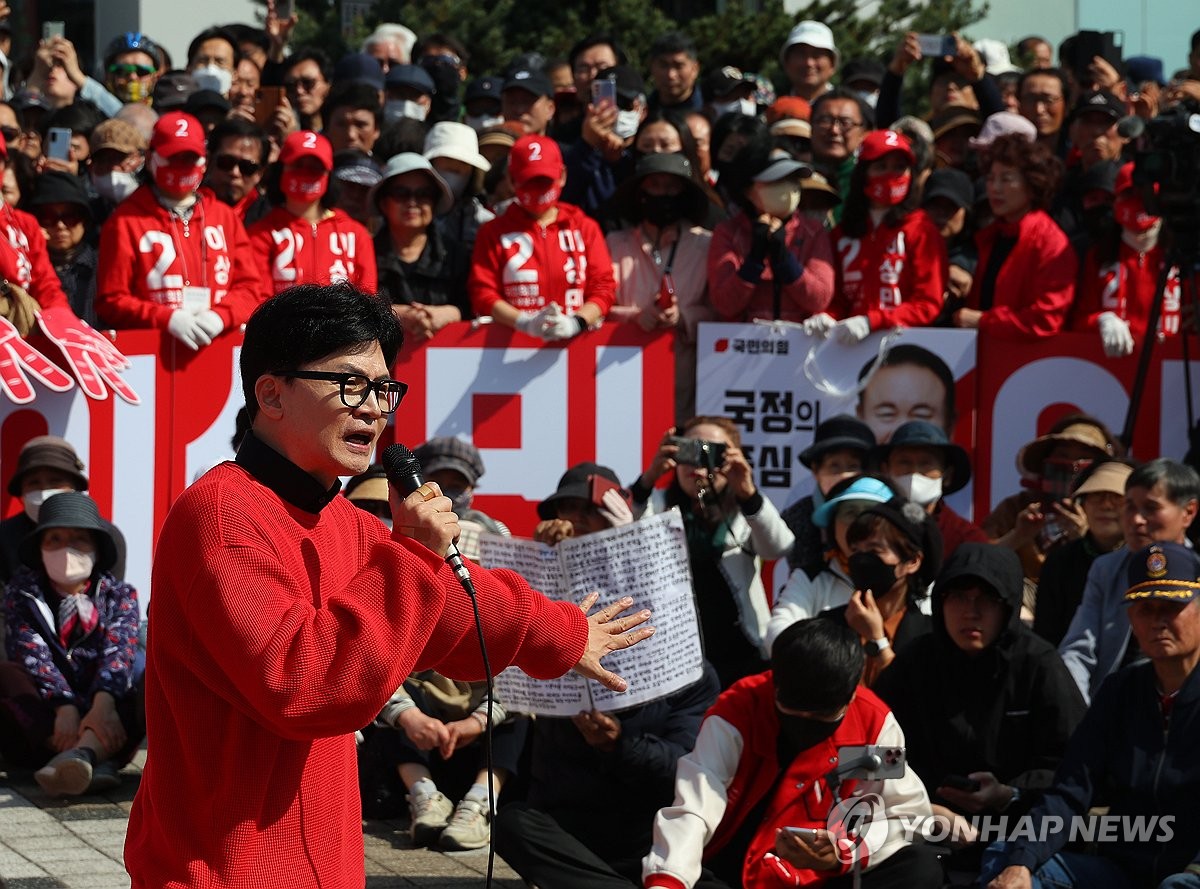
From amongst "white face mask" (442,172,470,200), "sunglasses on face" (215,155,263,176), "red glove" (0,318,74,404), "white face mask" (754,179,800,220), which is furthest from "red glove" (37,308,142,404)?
"white face mask" (754,179,800,220)

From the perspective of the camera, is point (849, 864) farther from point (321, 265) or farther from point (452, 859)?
point (321, 265)

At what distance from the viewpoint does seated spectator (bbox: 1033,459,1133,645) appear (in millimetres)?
7426

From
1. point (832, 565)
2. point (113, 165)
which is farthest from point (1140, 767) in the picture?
point (113, 165)

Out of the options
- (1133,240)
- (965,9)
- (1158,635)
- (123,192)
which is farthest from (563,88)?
(965,9)

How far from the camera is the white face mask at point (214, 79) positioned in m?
12.0

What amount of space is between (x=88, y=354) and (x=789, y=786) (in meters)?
4.03

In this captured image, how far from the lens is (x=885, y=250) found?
912 cm

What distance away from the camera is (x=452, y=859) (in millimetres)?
6605

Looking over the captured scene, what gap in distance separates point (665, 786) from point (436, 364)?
3.10m

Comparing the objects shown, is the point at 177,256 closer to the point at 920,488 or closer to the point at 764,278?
the point at 764,278

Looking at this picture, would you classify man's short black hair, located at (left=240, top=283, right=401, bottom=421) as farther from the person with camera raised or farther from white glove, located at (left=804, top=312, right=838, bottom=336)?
white glove, located at (left=804, top=312, right=838, bottom=336)

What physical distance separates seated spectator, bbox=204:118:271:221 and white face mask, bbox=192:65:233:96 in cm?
236

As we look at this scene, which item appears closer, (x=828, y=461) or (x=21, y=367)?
(x=828, y=461)

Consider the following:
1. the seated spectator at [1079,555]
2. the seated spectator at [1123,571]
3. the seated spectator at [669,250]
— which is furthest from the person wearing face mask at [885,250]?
the seated spectator at [1123,571]
